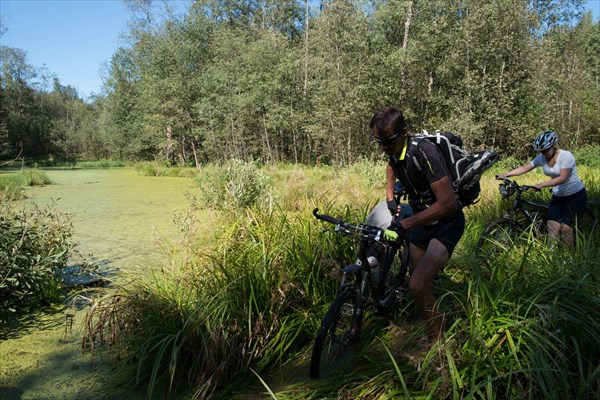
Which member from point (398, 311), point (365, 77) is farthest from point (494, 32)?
point (398, 311)

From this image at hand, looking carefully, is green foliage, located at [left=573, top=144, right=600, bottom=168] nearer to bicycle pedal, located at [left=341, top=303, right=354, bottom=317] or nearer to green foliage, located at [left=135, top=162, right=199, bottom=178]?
bicycle pedal, located at [left=341, top=303, right=354, bottom=317]

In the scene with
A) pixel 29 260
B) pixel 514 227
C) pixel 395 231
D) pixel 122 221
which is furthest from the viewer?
pixel 122 221

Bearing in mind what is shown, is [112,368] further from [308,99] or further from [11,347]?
[308,99]

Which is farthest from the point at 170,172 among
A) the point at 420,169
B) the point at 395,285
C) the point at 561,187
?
the point at 420,169

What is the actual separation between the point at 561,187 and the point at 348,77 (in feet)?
53.2

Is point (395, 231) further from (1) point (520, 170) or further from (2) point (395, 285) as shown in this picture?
(1) point (520, 170)

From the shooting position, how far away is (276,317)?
283cm

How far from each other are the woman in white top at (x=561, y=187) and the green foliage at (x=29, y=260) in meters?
4.61

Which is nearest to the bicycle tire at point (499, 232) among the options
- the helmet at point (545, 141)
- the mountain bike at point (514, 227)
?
the mountain bike at point (514, 227)

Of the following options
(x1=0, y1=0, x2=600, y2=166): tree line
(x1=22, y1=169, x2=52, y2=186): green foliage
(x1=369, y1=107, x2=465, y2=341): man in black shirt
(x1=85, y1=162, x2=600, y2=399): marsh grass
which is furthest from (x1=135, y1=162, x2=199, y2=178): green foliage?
(x1=369, y1=107, x2=465, y2=341): man in black shirt

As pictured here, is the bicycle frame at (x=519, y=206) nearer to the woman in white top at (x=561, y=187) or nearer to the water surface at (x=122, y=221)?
the woman in white top at (x=561, y=187)

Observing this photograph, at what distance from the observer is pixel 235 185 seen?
693 centimetres

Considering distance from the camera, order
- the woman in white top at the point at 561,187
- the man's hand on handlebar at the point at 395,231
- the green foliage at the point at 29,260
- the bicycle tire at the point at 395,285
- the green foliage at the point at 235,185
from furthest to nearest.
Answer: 1. the green foliage at the point at 235,185
2. the woman in white top at the point at 561,187
3. the green foliage at the point at 29,260
4. the bicycle tire at the point at 395,285
5. the man's hand on handlebar at the point at 395,231

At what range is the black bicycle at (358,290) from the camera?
2.36 meters
